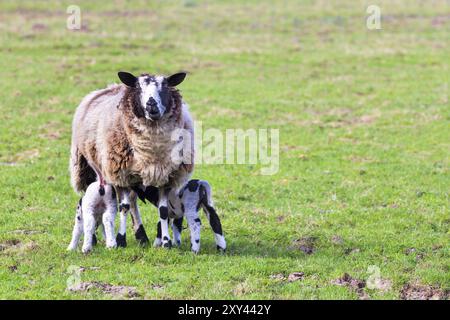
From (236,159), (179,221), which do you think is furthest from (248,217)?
(236,159)

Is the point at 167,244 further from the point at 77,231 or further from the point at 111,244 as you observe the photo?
the point at 77,231

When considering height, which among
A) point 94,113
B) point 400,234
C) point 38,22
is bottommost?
point 400,234

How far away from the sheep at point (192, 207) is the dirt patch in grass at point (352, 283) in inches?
87.6

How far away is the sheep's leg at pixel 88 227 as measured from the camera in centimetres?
1201

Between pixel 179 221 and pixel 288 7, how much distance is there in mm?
34488

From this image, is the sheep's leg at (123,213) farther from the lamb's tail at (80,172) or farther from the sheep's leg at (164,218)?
the lamb's tail at (80,172)

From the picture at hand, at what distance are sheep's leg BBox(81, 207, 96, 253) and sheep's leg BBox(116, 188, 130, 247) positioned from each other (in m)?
0.45

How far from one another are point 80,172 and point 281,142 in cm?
875

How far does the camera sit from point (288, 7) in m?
45.5

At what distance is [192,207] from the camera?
40.9ft

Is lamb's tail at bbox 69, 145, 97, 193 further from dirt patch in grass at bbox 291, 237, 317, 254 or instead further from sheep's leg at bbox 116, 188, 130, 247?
dirt patch in grass at bbox 291, 237, 317, 254

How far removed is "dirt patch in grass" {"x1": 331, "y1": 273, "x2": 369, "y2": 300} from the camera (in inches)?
409

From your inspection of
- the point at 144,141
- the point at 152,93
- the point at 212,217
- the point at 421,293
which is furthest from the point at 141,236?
the point at 421,293
